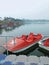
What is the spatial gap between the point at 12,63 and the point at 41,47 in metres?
6.14

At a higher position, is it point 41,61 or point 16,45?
point 41,61

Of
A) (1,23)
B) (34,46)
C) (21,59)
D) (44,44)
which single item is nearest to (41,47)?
(44,44)

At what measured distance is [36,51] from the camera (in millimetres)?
11430

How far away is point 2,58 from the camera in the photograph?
4.68 m

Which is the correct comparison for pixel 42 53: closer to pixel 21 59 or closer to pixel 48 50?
pixel 48 50

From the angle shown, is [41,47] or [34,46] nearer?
[41,47]

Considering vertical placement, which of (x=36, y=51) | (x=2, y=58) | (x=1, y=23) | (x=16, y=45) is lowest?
(x=1, y=23)

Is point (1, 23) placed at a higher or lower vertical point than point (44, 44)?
lower

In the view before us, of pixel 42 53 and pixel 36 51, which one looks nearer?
pixel 42 53

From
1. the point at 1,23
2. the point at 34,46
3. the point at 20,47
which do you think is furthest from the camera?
the point at 1,23

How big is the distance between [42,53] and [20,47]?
4.97 ft

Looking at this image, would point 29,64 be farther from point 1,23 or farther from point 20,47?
point 1,23

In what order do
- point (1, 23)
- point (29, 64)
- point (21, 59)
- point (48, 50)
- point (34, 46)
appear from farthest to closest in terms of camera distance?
point (1, 23), point (34, 46), point (48, 50), point (21, 59), point (29, 64)

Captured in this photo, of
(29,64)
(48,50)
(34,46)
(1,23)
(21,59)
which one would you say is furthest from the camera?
(1,23)
